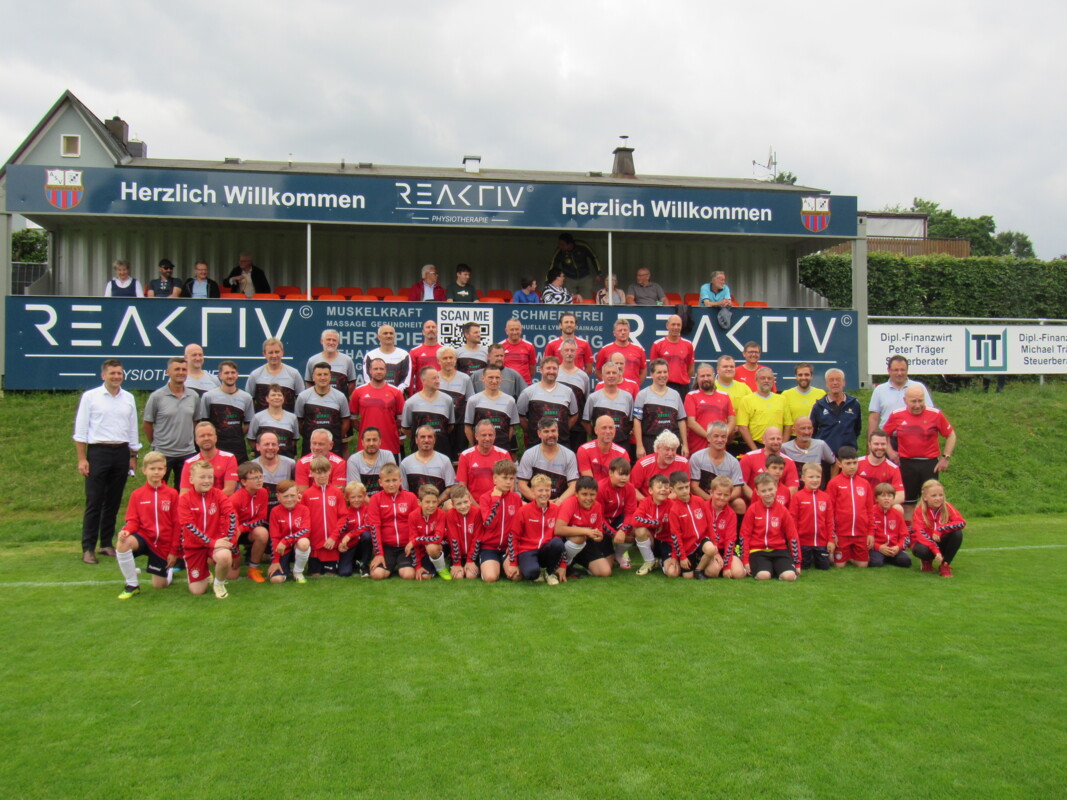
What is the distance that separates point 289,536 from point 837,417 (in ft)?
16.9

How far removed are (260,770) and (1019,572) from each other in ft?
20.3

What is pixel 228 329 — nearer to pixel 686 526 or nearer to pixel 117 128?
pixel 686 526

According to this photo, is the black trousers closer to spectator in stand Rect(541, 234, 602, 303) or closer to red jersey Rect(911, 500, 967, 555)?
red jersey Rect(911, 500, 967, 555)

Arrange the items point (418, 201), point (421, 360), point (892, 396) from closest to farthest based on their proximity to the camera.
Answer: point (892, 396) < point (421, 360) < point (418, 201)

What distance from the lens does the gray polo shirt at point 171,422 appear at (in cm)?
744

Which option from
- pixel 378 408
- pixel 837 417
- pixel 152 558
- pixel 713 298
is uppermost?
pixel 713 298

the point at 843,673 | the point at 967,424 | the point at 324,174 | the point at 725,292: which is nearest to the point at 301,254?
the point at 324,174

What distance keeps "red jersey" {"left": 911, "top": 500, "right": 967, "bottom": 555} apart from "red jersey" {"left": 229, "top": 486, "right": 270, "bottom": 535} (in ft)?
17.7

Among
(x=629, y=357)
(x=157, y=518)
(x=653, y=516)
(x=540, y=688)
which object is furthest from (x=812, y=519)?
(x=157, y=518)

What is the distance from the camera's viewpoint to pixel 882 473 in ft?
25.1

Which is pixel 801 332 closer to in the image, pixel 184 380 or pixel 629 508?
pixel 629 508

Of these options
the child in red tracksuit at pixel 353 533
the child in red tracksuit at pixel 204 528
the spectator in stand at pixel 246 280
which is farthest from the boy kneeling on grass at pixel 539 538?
A: the spectator in stand at pixel 246 280

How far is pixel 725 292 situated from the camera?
1288 centimetres

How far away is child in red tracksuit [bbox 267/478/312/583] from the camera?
21.7ft
